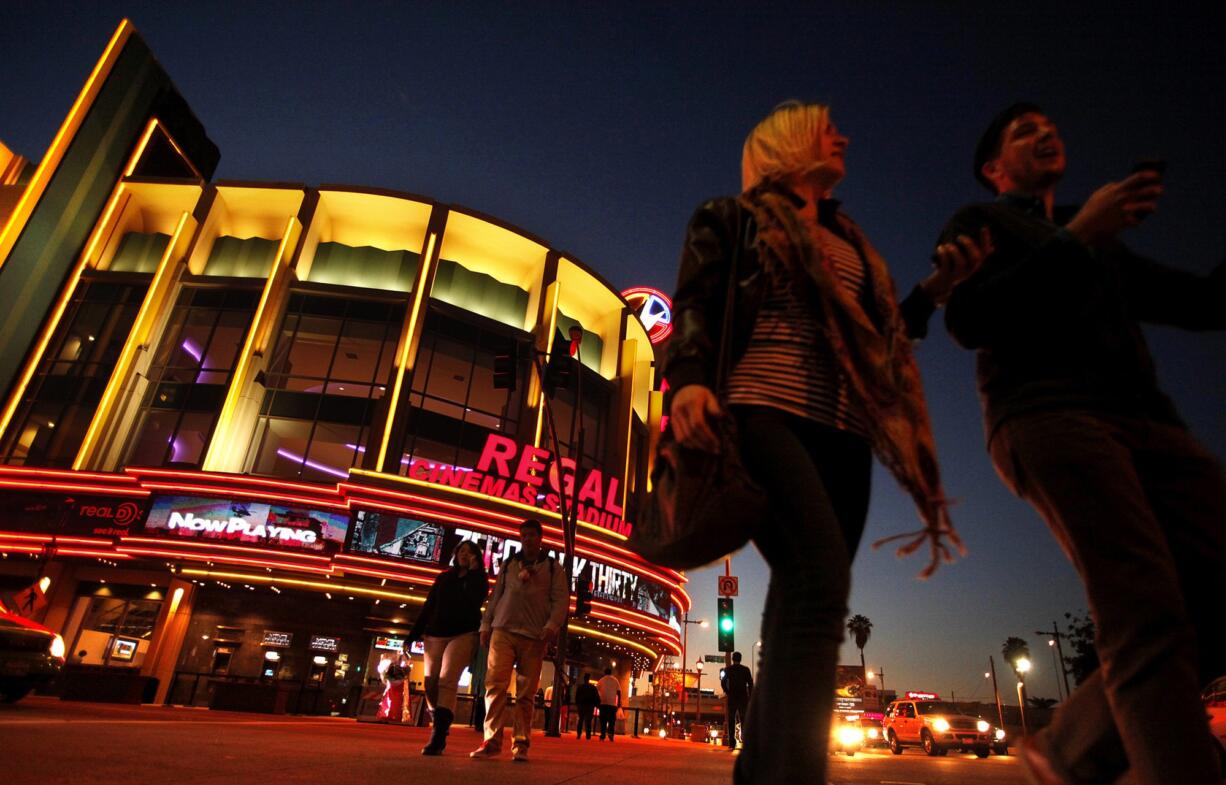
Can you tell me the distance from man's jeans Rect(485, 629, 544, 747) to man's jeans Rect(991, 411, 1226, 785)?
4.80 metres

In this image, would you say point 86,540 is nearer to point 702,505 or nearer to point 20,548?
point 20,548

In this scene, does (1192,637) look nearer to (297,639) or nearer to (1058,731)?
(1058,731)

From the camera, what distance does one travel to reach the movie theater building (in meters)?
19.2

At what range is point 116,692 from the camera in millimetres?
14047

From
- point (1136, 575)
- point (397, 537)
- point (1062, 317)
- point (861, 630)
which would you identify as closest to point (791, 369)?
point (1062, 317)

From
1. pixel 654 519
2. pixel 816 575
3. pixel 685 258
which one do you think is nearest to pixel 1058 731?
pixel 816 575

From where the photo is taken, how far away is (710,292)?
6.23 feet

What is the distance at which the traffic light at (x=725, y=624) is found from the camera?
54.1ft

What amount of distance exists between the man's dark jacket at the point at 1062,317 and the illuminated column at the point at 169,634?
24031 mm

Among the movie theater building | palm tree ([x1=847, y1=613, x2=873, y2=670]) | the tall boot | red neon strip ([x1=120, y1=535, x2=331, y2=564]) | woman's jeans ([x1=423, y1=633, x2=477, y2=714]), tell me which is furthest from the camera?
palm tree ([x1=847, y1=613, x2=873, y2=670])

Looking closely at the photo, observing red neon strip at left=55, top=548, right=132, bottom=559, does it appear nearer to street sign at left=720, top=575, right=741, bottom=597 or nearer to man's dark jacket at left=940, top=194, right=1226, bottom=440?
Result: street sign at left=720, top=575, right=741, bottom=597

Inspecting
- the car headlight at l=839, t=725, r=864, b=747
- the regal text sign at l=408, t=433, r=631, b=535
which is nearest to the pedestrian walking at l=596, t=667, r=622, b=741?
the regal text sign at l=408, t=433, r=631, b=535

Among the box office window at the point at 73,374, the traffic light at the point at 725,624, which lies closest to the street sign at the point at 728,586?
the traffic light at the point at 725,624

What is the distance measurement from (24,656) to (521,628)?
21.6 feet
